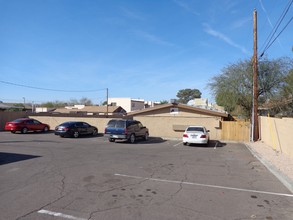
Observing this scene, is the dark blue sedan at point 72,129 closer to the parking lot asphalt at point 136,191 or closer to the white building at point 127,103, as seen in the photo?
the parking lot asphalt at point 136,191

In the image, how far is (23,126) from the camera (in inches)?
1041

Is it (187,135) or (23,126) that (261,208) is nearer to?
(187,135)

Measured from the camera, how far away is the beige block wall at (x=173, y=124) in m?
24.9

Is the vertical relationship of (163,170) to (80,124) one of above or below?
below

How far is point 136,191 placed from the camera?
7.06m

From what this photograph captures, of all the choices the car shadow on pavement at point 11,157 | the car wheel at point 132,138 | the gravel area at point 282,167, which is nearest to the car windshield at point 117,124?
the car wheel at point 132,138

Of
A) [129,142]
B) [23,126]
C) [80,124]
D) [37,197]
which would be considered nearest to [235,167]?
[37,197]

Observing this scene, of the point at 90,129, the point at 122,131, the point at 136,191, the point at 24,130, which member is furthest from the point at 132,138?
the point at 136,191

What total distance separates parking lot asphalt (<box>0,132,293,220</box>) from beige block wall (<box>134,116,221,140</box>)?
45.2 ft

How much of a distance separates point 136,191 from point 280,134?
1121cm

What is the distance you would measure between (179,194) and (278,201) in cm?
244

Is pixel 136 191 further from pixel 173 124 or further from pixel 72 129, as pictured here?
pixel 173 124

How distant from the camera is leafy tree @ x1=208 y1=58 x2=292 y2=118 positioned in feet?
88.4

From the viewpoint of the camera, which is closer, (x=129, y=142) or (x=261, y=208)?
(x=261, y=208)
